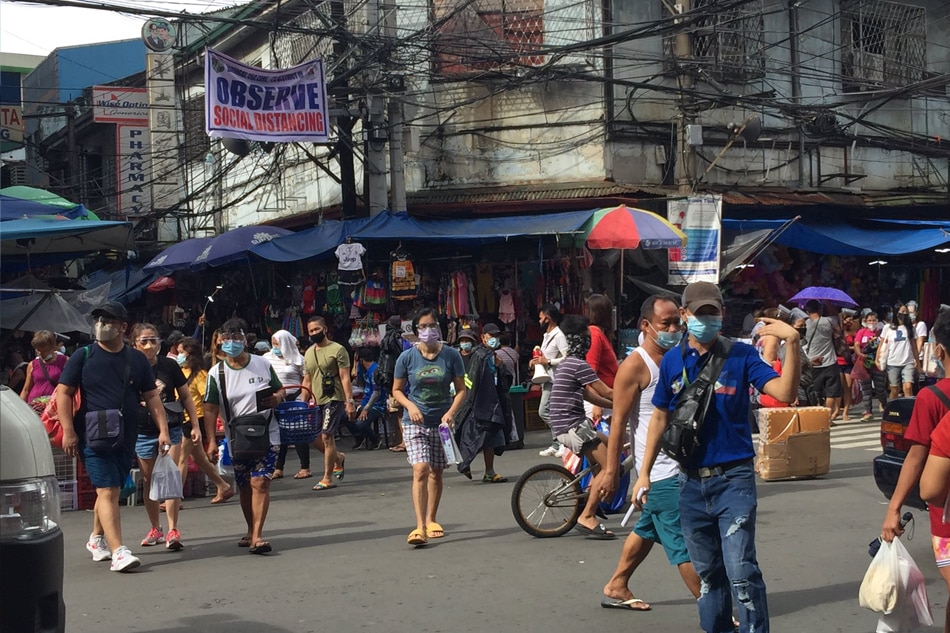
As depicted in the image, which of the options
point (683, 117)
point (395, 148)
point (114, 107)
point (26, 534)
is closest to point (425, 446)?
point (26, 534)

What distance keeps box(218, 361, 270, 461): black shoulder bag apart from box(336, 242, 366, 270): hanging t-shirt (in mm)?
8718

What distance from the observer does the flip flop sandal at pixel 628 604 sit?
673 centimetres

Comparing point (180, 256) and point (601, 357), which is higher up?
point (180, 256)

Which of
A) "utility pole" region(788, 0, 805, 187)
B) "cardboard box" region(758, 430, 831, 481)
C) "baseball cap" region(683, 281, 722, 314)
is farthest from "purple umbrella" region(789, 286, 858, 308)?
"baseball cap" region(683, 281, 722, 314)

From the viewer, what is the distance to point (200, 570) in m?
8.25

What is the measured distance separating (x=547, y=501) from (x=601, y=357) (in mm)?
1224

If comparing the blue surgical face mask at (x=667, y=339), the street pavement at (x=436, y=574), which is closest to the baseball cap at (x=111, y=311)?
the street pavement at (x=436, y=574)

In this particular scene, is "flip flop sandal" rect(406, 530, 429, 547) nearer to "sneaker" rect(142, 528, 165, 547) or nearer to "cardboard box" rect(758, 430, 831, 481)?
"sneaker" rect(142, 528, 165, 547)

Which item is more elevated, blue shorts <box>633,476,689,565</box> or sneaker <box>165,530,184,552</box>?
blue shorts <box>633,476,689,565</box>

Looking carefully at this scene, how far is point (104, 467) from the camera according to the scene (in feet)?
26.4

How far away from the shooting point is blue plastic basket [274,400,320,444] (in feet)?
31.3

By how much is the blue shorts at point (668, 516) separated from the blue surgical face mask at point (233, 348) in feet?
13.1

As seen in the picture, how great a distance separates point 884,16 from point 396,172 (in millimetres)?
11457

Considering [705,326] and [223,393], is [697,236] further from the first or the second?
[705,326]
